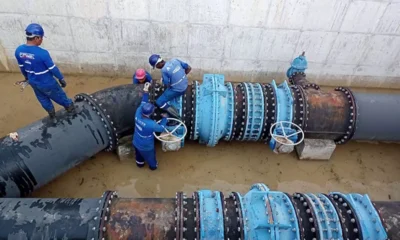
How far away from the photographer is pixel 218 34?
566 cm

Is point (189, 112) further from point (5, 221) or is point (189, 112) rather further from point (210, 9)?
point (5, 221)

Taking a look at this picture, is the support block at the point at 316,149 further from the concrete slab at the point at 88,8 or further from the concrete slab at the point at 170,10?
the concrete slab at the point at 88,8

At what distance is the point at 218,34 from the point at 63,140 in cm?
300

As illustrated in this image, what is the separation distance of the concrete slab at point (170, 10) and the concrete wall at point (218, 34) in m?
0.02

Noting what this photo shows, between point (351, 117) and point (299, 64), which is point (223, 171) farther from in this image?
point (299, 64)

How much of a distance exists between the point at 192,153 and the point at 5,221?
275cm

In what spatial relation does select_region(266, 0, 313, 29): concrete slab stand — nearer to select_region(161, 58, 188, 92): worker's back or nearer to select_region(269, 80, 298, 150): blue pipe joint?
select_region(269, 80, 298, 150): blue pipe joint

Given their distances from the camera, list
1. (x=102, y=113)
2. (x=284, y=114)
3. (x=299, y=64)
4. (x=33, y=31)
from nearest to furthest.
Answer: (x=33, y=31) < (x=102, y=113) < (x=284, y=114) < (x=299, y=64)

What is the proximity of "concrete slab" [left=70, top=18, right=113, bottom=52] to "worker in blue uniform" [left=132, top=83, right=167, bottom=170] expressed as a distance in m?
1.72

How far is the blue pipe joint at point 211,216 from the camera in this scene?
10.5 ft

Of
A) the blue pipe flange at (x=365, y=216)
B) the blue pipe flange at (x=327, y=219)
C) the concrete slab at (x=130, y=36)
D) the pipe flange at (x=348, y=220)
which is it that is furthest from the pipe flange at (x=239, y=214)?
the concrete slab at (x=130, y=36)

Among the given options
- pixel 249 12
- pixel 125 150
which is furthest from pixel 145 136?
pixel 249 12

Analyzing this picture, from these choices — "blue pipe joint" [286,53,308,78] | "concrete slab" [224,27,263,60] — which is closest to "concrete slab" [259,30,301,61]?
"concrete slab" [224,27,263,60]

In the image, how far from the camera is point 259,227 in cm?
318
